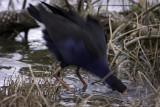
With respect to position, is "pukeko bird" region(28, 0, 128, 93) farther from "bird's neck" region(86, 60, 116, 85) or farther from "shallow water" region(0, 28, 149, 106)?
"shallow water" region(0, 28, 149, 106)

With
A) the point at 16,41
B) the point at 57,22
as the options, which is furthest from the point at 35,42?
the point at 57,22

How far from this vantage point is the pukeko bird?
3699mm

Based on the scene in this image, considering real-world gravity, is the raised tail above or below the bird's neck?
above

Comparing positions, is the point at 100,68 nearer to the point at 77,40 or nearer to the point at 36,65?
the point at 77,40

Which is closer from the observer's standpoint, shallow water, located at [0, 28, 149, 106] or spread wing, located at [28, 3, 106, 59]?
spread wing, located at [28, 3, 106, 59]

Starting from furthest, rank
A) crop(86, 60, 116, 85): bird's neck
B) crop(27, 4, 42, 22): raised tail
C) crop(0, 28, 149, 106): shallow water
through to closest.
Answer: crop(27, 4, 42, 22): raised tail < crop(0, 28, 149, 106): shallow water < crop(86, 60, 116, 85): bird's neck

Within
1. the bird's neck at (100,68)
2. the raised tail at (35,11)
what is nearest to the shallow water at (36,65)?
the bird's neck at (100,68)

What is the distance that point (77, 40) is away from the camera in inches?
148

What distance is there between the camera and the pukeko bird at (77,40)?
370 centimetres

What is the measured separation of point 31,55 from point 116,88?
259 cm

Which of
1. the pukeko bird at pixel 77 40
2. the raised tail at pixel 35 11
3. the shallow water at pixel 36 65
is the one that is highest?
the raised tail at pixel 35 11

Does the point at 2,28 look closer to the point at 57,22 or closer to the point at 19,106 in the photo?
the point at 57,22

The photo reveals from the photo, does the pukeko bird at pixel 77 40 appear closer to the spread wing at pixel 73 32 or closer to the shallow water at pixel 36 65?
the spread wing at pixel 73 32

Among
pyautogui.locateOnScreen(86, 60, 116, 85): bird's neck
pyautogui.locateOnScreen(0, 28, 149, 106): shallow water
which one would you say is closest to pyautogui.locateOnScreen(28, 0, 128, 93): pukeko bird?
pyautogui.locateOnScreen(86, 60, 116, 85): bird's neck
